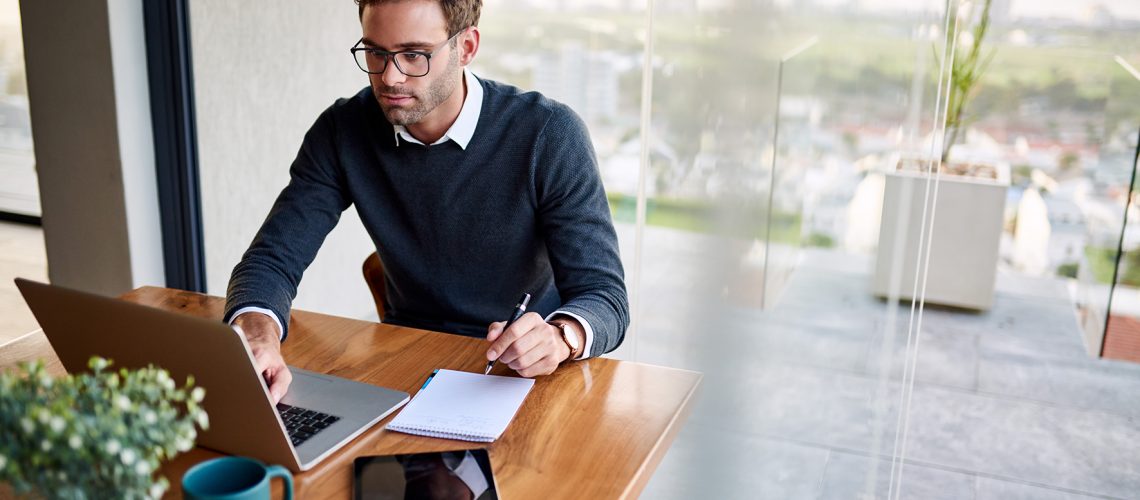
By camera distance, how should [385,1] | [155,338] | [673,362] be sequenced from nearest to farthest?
1. [155,338]
2. [385,1]
3. [673,362]

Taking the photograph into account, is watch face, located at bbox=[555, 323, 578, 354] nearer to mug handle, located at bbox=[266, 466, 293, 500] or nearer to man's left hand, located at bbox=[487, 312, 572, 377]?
man's left hand, located at bbox=[487, 312, 572, 377]

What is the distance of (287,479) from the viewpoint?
847 mm

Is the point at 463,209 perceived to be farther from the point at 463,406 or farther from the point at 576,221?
the point at 463,406

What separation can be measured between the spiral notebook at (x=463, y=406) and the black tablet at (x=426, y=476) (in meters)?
0.05

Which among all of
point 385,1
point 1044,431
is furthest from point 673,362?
point 1044,431

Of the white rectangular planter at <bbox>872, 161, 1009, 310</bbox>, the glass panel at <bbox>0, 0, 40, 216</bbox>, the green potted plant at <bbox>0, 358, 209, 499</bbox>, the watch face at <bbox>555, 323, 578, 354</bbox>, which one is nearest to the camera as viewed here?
the green potted plant at <bbox>0, 358, 209, 499</bbox>

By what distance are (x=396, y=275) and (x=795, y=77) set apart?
35.7 inches

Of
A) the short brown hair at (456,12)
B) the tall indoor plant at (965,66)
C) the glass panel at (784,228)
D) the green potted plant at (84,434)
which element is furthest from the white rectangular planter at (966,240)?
the green potted plant at (84,434)

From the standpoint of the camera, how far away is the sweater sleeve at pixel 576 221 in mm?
1512

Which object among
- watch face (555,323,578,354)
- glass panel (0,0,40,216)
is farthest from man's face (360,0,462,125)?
glass panel (0,0,40,216)

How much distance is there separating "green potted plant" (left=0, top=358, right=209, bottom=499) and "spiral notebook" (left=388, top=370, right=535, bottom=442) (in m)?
0.44

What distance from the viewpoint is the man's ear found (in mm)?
1614

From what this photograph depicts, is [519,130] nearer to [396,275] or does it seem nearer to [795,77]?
[396,275]

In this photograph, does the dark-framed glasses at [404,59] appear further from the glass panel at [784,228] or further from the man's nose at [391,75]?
the glass panel at [784,228]
